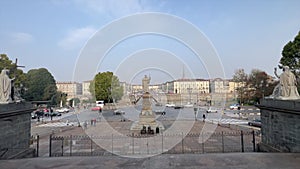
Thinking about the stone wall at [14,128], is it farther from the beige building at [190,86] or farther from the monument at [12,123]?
the beige building at [190,86]

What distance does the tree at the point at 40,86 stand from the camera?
175 ft

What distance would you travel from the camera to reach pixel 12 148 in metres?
9.16

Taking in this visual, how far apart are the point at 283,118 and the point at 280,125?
0.40 meters

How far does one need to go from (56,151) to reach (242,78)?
155ft

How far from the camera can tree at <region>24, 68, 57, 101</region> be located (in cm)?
5336

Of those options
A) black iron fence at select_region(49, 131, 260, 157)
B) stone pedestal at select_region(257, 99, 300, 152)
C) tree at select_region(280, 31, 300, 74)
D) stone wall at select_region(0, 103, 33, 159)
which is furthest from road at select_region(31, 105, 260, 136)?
stone pedestal at select_region(257, 99, 300, 152)

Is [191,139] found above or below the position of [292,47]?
below

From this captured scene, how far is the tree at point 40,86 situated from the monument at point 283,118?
51.6m

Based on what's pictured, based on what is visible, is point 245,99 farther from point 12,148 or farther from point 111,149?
point 12,148

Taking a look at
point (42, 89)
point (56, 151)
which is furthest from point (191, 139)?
point (42, 89)

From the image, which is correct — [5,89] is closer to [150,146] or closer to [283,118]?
[150,146]

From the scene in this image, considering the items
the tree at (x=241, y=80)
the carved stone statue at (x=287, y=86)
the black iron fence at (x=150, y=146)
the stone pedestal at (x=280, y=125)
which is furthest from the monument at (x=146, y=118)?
the tree at (x=241, y=80)

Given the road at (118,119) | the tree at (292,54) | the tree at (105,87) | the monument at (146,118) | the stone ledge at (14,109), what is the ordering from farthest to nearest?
the tree at (105,87)
the tree at (292,54)
the road at (118,119)
the monument at (146,118)
the stone ledge at (14,109)

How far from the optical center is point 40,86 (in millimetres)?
55250
